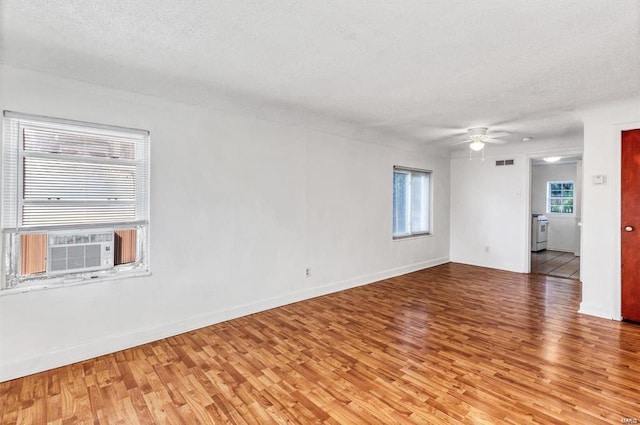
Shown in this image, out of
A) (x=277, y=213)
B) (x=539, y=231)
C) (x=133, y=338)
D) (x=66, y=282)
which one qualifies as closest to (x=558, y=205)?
(x=539, y=231)

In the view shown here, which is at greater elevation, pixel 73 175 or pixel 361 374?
pixel 73 175

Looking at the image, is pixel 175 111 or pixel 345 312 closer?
pixel 175 111

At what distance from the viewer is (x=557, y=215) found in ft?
27.9

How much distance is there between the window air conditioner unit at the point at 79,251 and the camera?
264 cm

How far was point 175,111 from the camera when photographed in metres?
3.20

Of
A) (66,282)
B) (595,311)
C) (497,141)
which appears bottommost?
(595,311)

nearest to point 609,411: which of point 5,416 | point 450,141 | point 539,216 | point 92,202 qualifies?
point 5,416

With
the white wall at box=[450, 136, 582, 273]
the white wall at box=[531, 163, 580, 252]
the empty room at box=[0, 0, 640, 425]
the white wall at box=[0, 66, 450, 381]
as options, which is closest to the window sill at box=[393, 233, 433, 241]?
the white wall at box=[0, 66, 450, 381]

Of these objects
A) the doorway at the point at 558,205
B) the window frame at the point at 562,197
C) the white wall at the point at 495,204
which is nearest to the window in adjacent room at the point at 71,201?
the white wall at the point at 495,204

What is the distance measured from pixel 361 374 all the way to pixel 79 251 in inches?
102

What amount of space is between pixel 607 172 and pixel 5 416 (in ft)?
19.2

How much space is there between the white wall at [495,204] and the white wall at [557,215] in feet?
9.05

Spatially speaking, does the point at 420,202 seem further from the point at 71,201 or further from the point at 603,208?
the point at 71,201

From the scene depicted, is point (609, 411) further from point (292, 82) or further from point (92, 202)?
point (92, 202)
